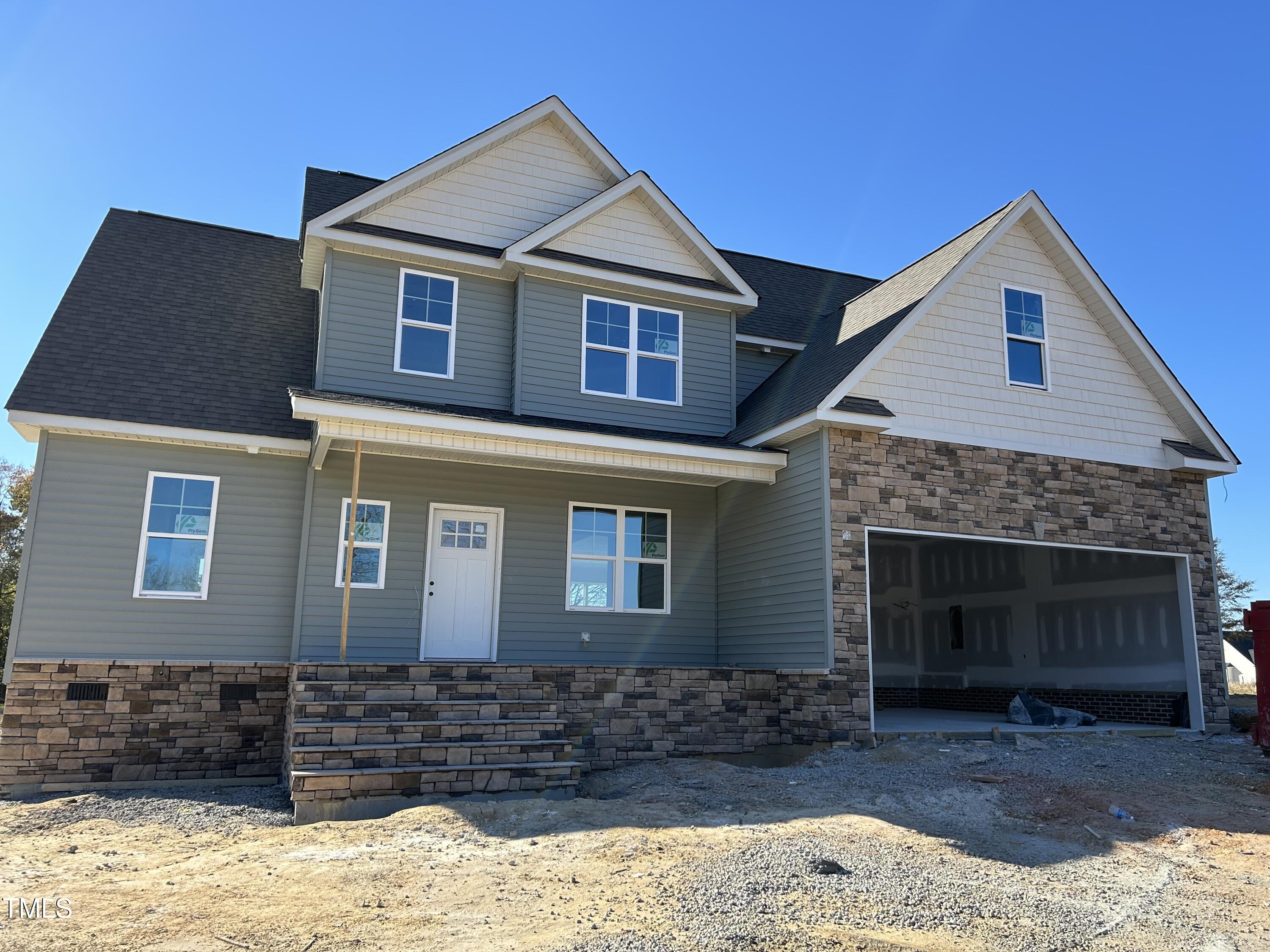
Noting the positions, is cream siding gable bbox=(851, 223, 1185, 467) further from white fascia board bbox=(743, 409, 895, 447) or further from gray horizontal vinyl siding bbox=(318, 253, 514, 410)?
gray horizontal vinyl siding bbox=(318, 253, 514, 410)

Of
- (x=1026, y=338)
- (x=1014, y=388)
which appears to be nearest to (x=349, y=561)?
(x=1014, y=388)

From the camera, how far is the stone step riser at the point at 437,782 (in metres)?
8.00

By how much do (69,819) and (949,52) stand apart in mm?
14433

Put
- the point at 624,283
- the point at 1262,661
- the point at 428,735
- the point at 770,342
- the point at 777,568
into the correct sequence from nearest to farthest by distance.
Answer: the point at 428,735, the point at 1262,661, the point at 777,568, the point at 624,283, the point at 770,342

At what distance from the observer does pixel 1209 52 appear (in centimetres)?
1336

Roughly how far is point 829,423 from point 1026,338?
382cm

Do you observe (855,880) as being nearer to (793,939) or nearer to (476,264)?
(793,939)

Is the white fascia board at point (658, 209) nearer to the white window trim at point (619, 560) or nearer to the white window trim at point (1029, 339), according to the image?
the white window trim at point (619, 560)

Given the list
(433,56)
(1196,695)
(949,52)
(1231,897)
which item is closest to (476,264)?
(433,56)

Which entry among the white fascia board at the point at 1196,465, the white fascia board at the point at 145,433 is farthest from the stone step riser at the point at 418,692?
the white fascia board at the point at 1196,465

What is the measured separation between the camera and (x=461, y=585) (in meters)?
12.3

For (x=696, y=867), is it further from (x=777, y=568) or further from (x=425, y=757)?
(x=777, y=568)

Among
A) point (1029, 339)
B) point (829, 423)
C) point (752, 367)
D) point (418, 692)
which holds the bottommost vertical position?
point (418, 692)

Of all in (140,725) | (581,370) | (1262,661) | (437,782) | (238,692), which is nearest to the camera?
(437,782)
